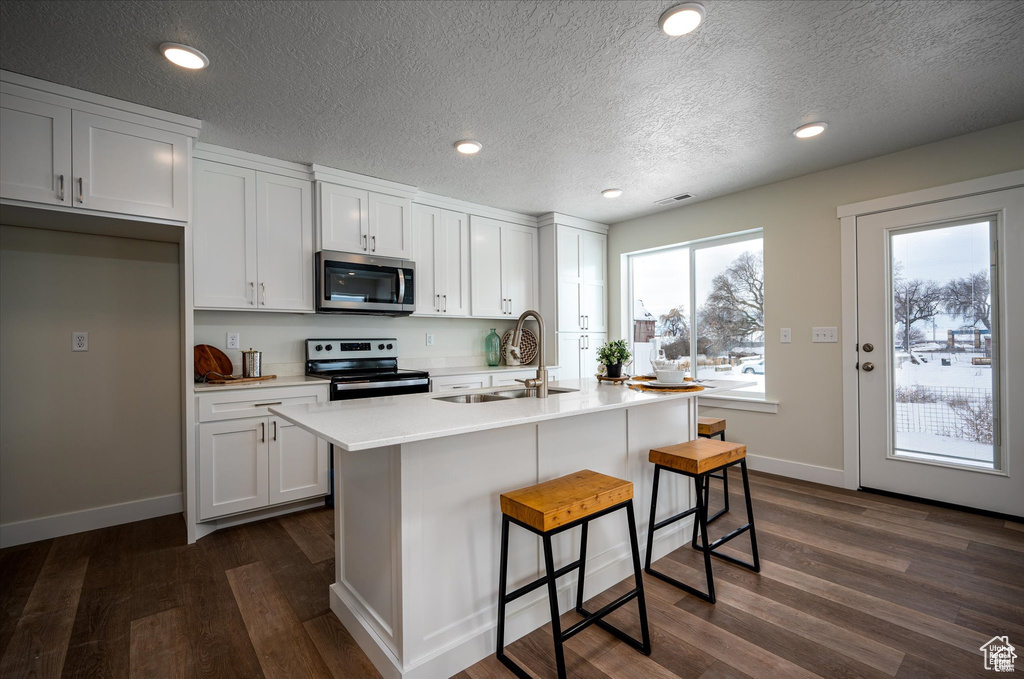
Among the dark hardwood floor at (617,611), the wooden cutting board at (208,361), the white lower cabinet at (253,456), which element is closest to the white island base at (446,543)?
the dark hardwood floor at (617,611)

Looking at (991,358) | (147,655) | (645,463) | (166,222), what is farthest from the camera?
(991,358)

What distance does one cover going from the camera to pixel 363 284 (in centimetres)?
350

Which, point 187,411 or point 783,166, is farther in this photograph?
point 783,166

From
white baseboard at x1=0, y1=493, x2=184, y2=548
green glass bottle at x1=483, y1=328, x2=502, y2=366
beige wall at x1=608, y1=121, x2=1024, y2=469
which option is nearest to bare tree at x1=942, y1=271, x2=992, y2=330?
beige wall at x1=608, y1=121, x2=1024, y2=469

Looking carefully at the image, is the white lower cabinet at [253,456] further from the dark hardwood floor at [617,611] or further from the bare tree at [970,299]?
the bare tree at [970,299]

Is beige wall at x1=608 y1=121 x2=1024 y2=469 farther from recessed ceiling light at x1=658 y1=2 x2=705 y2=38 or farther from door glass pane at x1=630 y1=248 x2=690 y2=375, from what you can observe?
recessed ceiling light at x1=658 y1=2 x2=705 y2=38

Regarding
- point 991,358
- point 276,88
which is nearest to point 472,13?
point 276,88

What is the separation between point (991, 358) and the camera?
9.48 feet

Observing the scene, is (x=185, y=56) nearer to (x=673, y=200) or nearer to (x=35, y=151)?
(x=35, y=151)

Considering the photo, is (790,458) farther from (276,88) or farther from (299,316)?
(276,88)

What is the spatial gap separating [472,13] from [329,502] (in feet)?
10.1

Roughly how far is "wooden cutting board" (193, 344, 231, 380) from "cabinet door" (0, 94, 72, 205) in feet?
3.58

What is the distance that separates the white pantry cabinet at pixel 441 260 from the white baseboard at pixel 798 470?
114 inches

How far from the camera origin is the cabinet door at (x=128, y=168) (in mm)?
2322
